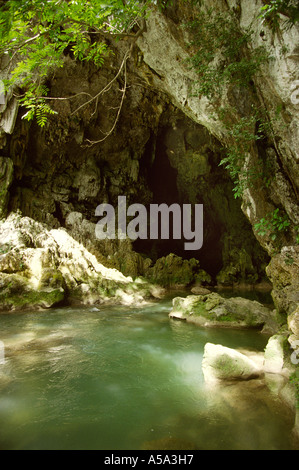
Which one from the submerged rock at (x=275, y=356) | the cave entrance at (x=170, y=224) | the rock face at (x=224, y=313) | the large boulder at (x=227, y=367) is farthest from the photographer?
the cave entrance at (x=170, y=224)

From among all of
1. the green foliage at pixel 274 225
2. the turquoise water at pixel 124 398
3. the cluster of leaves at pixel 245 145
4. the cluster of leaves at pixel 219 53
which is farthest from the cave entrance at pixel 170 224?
the green foliage at pixel 274 225

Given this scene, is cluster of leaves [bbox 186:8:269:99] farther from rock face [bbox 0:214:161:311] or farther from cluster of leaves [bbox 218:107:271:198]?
rock face [bbox 0:214:161:311]

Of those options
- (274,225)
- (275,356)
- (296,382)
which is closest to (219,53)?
(274,225)

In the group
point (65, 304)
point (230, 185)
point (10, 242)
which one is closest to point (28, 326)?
point (65, 304)

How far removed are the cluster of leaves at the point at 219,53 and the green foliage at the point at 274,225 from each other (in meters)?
2.52

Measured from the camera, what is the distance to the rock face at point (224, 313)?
23.0ft

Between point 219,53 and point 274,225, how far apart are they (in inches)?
142

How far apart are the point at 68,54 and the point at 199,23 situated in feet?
24.8

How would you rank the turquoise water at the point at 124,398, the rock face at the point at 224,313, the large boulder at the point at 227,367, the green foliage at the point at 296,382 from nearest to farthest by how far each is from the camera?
the turquoise water at the point at 124,398 < the green foliage at the point at 296,382 < the large boulder at the point at 227,367 < the rock face at the point at 224,313

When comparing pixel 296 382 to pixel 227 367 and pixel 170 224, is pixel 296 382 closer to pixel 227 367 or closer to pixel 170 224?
pixel 227 367

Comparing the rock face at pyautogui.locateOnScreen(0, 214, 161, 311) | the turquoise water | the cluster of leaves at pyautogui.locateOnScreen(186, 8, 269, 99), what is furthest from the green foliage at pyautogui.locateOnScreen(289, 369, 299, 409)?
the rock face at pyautogui.locateOnScreen(0, 214, 161, 311)

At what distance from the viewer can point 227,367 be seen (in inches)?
161

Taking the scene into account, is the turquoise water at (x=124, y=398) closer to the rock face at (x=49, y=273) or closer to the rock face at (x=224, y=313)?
the rock face at (x=224, y=313)

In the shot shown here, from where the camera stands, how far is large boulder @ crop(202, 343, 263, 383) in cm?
407
